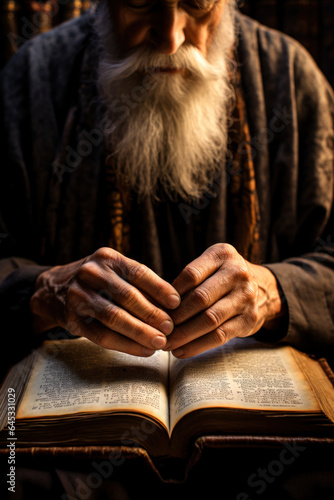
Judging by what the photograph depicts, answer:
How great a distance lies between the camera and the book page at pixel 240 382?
93 centimetres

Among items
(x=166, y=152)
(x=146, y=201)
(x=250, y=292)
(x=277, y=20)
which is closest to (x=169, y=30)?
(x=166, y=152)

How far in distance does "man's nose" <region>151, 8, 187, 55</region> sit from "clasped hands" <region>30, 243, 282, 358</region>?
2.05 ft

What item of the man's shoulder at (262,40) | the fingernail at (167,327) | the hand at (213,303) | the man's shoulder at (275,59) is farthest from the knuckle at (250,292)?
the man's shoulder at (262,40)

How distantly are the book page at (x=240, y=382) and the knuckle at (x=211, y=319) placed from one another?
11 cm

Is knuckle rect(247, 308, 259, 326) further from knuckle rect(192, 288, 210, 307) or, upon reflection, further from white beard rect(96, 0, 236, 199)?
white beard rect(96, 0, 236, 199)

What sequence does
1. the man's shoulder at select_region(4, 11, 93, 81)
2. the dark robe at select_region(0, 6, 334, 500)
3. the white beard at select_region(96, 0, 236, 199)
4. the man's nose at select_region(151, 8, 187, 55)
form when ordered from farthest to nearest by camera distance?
1. the man's shoulder at select_region(4, 11, 93, 81)
2. the dark robe at select_region(0, 6, 334, 500)
3. the white beard at select_region(96, 0, 236, 199)
4. the man's nose at select_region(151, 8, 187, 55)

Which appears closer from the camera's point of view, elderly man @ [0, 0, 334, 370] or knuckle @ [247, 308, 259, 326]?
knuckle @ [247, 308, 259, 326]

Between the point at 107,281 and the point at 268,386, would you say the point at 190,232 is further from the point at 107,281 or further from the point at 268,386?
the point at 268,386

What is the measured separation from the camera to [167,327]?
1.03 meters

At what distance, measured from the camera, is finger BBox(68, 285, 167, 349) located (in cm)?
100

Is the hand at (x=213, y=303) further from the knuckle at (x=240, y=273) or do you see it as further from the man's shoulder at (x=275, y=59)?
the man's shoulder at (x=275, y=59)

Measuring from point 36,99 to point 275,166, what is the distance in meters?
0.91

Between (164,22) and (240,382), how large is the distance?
1014 millimetres

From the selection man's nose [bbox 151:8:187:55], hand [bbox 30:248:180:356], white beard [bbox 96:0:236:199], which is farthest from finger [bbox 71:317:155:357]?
man's nose [bbox 151:8:187:55]
